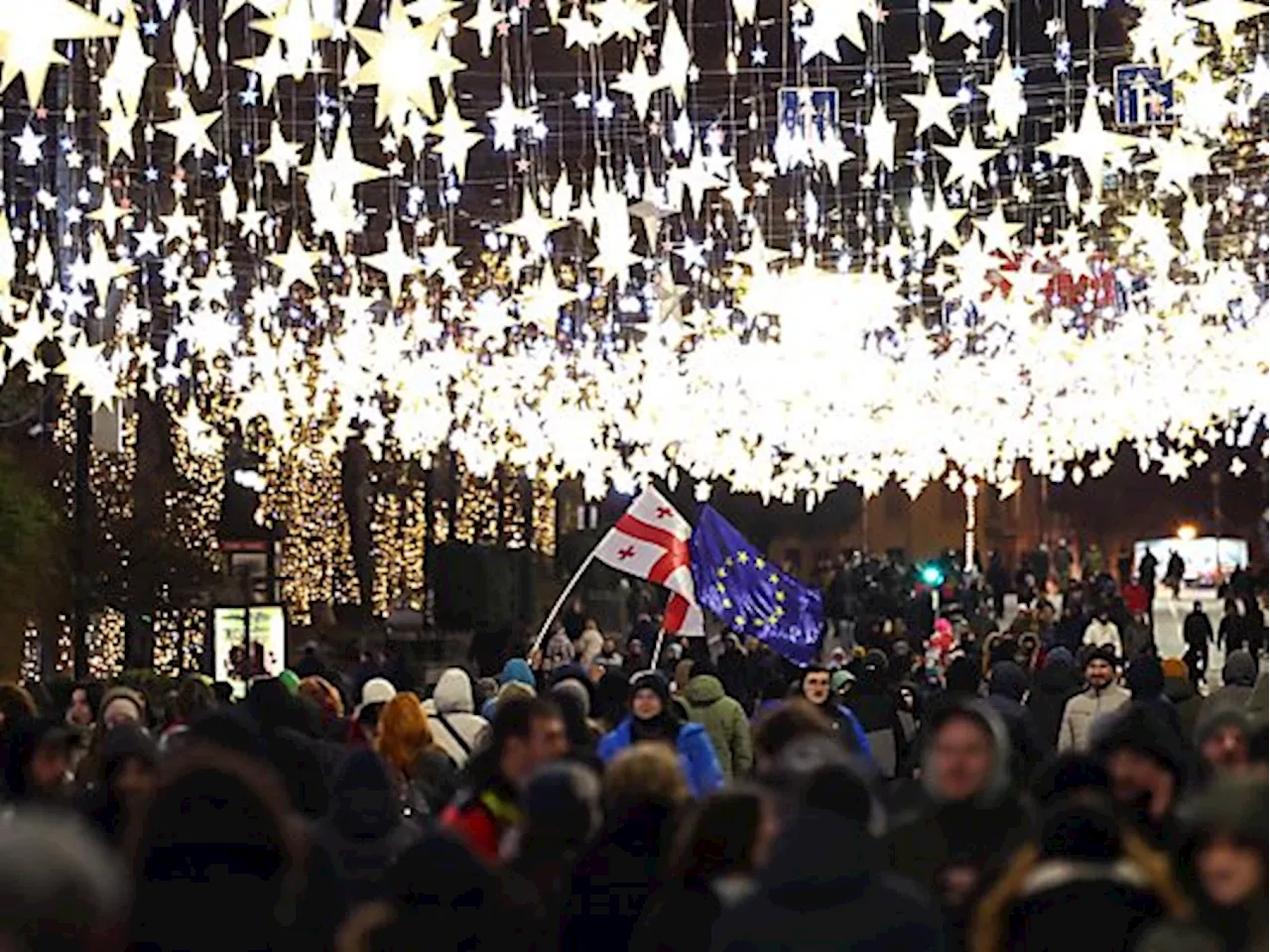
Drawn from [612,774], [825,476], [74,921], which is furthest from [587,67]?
[74,921]

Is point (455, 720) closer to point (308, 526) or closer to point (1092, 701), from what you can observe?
point (1092, 701)

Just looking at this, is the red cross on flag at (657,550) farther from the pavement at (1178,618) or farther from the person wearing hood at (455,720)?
the pavement at (1178,618)

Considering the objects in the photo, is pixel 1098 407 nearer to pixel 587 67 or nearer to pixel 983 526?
pixel 587 67

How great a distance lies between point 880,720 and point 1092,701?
1.65m

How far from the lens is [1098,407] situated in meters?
38.7

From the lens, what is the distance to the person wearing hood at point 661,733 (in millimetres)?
11891

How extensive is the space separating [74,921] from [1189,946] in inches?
89.6

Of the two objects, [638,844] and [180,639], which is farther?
[180,639]

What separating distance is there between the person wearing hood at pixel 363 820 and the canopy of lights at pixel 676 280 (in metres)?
13.3

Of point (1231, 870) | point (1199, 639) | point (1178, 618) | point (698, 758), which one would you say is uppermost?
point (1178, 618)

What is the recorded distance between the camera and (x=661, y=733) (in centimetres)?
1281

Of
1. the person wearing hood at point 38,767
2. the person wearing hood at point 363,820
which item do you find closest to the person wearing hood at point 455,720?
the person wearing hood at point 38,767

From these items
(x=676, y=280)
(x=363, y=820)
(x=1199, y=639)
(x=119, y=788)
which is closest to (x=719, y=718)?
(x=119, y=788)

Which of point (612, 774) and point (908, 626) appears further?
point (908, 626)
